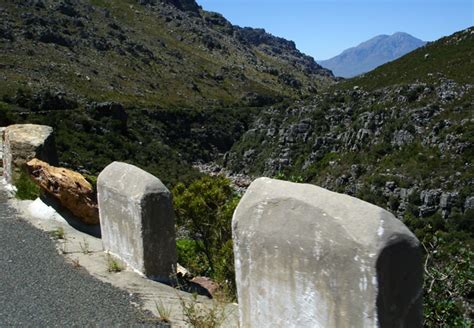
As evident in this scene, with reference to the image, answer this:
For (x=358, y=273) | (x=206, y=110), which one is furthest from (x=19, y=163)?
(x=206, y=110)

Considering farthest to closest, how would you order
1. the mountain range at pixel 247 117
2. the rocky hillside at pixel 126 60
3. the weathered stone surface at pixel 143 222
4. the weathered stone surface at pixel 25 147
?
the rocky hillside at pixel 126 60 → the mountain range at pixel 247 117 → the weathered stone surface at pixel 25 147 → the weathered stone surface at pixel 143 222

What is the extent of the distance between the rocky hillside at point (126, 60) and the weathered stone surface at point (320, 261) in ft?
153

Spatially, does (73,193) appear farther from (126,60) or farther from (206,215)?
(126,60)

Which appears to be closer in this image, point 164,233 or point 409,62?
point 164,233

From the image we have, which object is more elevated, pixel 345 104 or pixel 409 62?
pixel 409 62

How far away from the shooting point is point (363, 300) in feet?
13.5

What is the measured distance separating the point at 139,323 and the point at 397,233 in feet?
10.5

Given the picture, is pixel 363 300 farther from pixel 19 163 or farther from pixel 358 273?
pixel 19 163

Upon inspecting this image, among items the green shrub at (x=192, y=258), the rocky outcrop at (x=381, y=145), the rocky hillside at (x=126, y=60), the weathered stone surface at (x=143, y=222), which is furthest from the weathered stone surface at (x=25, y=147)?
the rocky hillside at (x=126, y=60)

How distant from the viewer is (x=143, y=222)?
7.09 metres

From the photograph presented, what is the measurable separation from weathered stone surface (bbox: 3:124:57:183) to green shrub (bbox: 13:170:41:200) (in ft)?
1.11

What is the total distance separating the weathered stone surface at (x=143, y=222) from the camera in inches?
279

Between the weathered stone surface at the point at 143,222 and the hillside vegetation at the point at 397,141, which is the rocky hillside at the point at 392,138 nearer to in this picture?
the hillside vegetation at the point at 397,141

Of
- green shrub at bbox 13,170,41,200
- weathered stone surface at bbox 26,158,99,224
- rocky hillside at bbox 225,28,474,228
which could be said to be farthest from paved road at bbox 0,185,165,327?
rocky hillside at bbox 225,28,474,228
